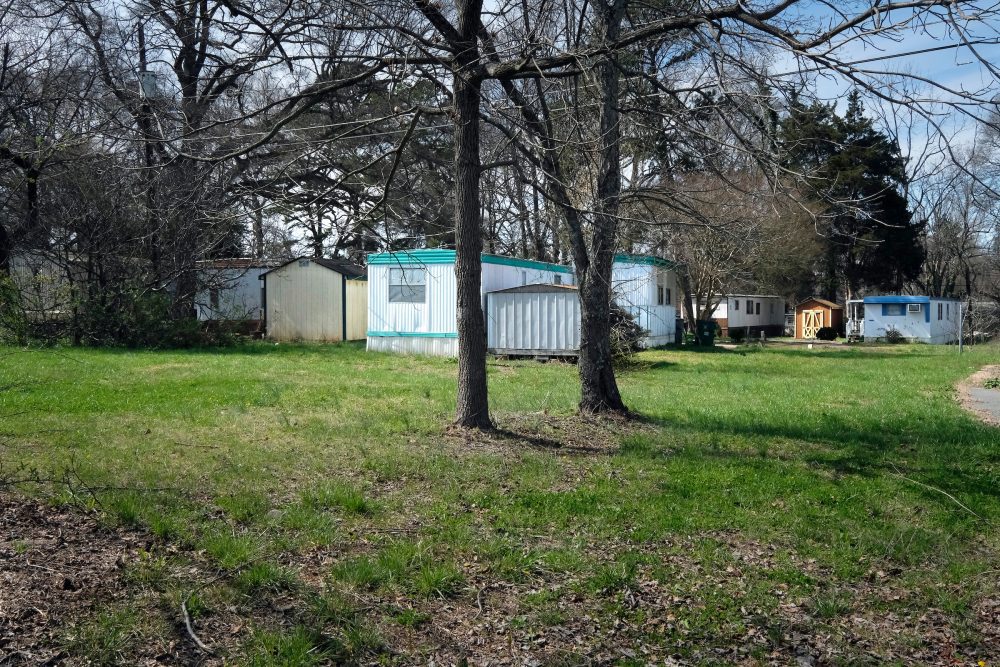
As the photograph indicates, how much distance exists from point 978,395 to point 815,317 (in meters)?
29.2

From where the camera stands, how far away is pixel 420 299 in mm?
20422

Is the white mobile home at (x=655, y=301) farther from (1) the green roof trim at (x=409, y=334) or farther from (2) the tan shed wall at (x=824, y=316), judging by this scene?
(2) the tan shed wall at (x=824, y=316)

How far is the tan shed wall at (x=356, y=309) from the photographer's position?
2478cm

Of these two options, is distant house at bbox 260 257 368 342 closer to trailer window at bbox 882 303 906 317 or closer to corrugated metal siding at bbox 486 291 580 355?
corrugated metal siding at bbox 486 291 580 355

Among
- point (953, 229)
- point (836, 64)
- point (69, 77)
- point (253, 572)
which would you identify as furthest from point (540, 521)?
point (953, 229)

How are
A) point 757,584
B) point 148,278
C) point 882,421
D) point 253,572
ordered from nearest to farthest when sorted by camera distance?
point 253,572 < point 757,584 < point 882,421 < point 148,278

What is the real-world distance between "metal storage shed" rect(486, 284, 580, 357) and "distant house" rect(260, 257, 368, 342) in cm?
641

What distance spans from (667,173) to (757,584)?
679 cm

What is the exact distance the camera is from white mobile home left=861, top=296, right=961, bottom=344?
3603 centimetres

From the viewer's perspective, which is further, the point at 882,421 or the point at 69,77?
the point at 882,421

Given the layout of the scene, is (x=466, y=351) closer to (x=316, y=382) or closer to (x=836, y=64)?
(x=836, y=64)

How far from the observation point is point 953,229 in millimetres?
24859

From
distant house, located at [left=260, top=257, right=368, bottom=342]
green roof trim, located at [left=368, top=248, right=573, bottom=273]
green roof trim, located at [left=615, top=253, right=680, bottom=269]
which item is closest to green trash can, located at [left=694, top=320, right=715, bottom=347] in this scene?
green roof trim, located at [left=368, top=248, right=573, bottom=273]

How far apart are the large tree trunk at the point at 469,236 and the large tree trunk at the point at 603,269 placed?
1.36 m
